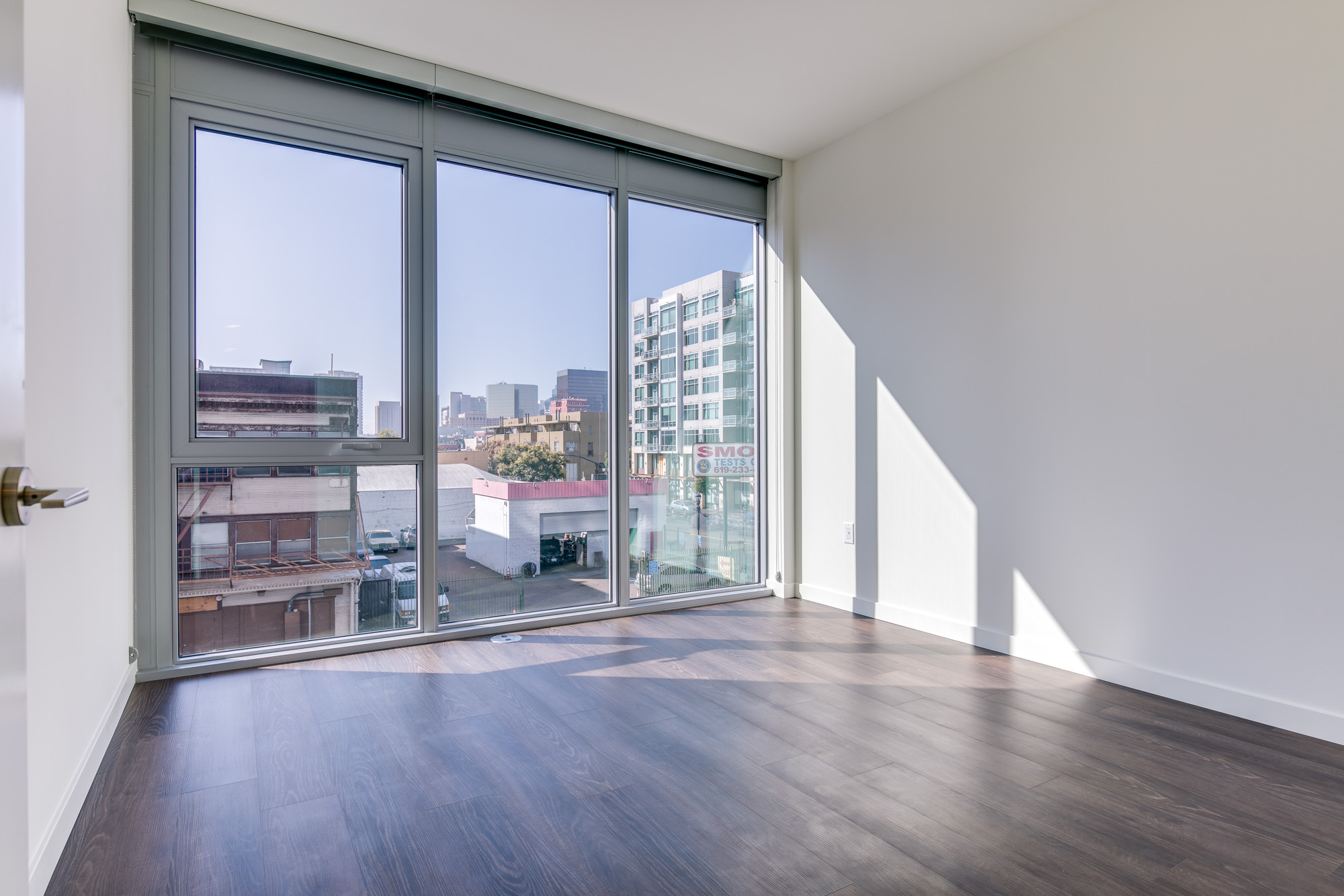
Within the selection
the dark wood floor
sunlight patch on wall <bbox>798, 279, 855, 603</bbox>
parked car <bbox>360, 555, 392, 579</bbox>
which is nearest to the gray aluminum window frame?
parked car <bbox>360, 555, 392, 579</bbox>

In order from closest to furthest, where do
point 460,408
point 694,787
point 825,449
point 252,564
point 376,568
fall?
point 694,787
point 252,564
point 376,568
point 460,408
point 825,449

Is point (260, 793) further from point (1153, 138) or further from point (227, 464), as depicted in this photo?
point (1153, 138)

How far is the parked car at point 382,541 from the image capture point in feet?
10.6

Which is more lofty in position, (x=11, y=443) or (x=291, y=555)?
(x=11, y=443)

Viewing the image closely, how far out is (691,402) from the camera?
13.7ft

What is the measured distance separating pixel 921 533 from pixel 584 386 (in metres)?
1.88

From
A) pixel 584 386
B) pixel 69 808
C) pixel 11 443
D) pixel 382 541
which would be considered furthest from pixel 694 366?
pixel 11 443

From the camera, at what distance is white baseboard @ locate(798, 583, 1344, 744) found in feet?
7.55

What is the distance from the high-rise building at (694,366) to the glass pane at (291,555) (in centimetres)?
134

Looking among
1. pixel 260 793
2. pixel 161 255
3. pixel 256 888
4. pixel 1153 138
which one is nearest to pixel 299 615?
pixel 260 793

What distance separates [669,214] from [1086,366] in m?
2.34

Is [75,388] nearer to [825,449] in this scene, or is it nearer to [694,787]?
[694,787]

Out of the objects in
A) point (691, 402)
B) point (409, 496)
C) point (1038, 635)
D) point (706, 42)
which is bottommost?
point (1038, 635)

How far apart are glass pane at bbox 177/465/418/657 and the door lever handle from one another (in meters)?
2.23
